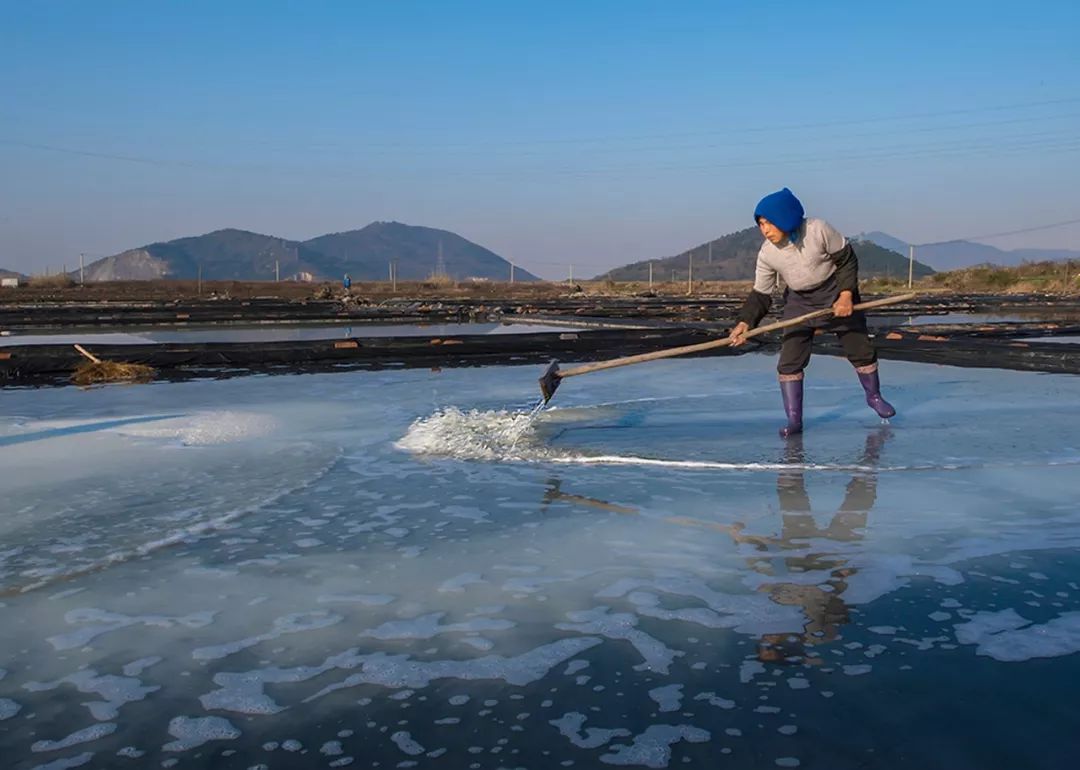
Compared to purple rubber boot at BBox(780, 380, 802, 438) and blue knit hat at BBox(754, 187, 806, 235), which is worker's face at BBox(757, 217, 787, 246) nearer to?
blue knit hat at BBox(754, 187, 806, 235)

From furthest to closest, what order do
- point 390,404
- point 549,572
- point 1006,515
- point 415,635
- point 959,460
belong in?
point 390,404
point 959,460
point 1006,515
point 549,572
point 415,635

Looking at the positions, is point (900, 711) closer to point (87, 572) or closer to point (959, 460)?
point (87, 572)

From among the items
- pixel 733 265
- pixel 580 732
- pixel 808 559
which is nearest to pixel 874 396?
pixel 808 559

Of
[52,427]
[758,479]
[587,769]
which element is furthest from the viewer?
[52,427]

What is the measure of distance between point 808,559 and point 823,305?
110 inches

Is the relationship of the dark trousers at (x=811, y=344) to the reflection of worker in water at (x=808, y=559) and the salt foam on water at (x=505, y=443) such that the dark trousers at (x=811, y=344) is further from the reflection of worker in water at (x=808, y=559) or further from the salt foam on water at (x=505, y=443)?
the salt foam on water at (x=505, y=443)

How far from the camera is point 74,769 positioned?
181 centimetres

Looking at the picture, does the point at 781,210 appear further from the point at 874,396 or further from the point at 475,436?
the point at 475,436

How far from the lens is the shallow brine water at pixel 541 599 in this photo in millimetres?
1913

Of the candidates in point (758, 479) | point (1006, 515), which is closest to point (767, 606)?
point (1006, 515)

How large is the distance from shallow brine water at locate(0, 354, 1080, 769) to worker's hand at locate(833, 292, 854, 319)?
2.18ft

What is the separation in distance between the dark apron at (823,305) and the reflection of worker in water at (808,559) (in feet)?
3.54

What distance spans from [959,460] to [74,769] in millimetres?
3920

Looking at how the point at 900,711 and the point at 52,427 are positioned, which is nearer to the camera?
the point at 900,711
